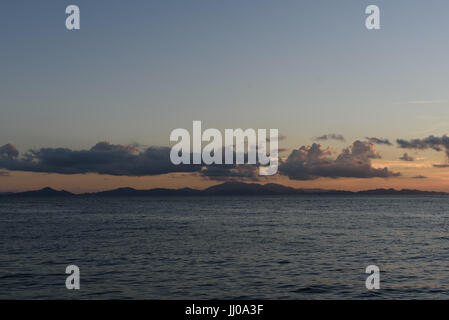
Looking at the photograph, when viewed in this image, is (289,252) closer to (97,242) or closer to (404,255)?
(404,255)

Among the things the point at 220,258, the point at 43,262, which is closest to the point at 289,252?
the point at 220,258

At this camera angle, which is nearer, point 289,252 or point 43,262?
point 43,262

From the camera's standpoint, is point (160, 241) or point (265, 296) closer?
point (265, 296)

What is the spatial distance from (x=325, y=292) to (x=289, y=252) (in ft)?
52.7

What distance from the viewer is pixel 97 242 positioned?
1924 inches

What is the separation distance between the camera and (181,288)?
24.7 meters
